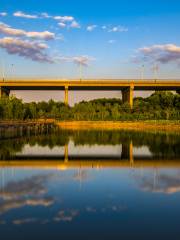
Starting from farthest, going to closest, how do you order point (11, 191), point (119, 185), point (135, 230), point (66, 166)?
point (66, 166), point (119, 185), point (11, 191), point (135, 230)

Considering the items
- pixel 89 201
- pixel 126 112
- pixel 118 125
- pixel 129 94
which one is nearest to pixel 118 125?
pixel 118 125

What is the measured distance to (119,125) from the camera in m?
70.6

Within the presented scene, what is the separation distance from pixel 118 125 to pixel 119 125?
26 centimetres

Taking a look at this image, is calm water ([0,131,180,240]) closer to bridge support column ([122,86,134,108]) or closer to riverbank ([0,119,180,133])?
riverbank ([0,119,180,133])

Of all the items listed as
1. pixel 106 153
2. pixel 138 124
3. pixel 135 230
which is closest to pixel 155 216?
pixel 135 230

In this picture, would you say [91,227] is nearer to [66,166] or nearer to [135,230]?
[135,230]

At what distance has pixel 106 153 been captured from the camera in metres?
27.2

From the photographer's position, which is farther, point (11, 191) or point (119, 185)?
point (119, 185)

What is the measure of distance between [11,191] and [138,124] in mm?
57367

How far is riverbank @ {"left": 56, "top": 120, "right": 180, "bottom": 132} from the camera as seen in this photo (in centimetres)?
6594

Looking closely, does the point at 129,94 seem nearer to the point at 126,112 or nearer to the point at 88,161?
the point at 126,112

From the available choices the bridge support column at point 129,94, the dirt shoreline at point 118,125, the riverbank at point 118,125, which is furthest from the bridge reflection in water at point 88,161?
the bridge support column at point 129,94

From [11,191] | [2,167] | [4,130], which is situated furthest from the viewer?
[4,130]

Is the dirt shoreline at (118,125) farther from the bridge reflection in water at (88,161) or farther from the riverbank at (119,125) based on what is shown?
the bridge reflection in water at (88,161)
